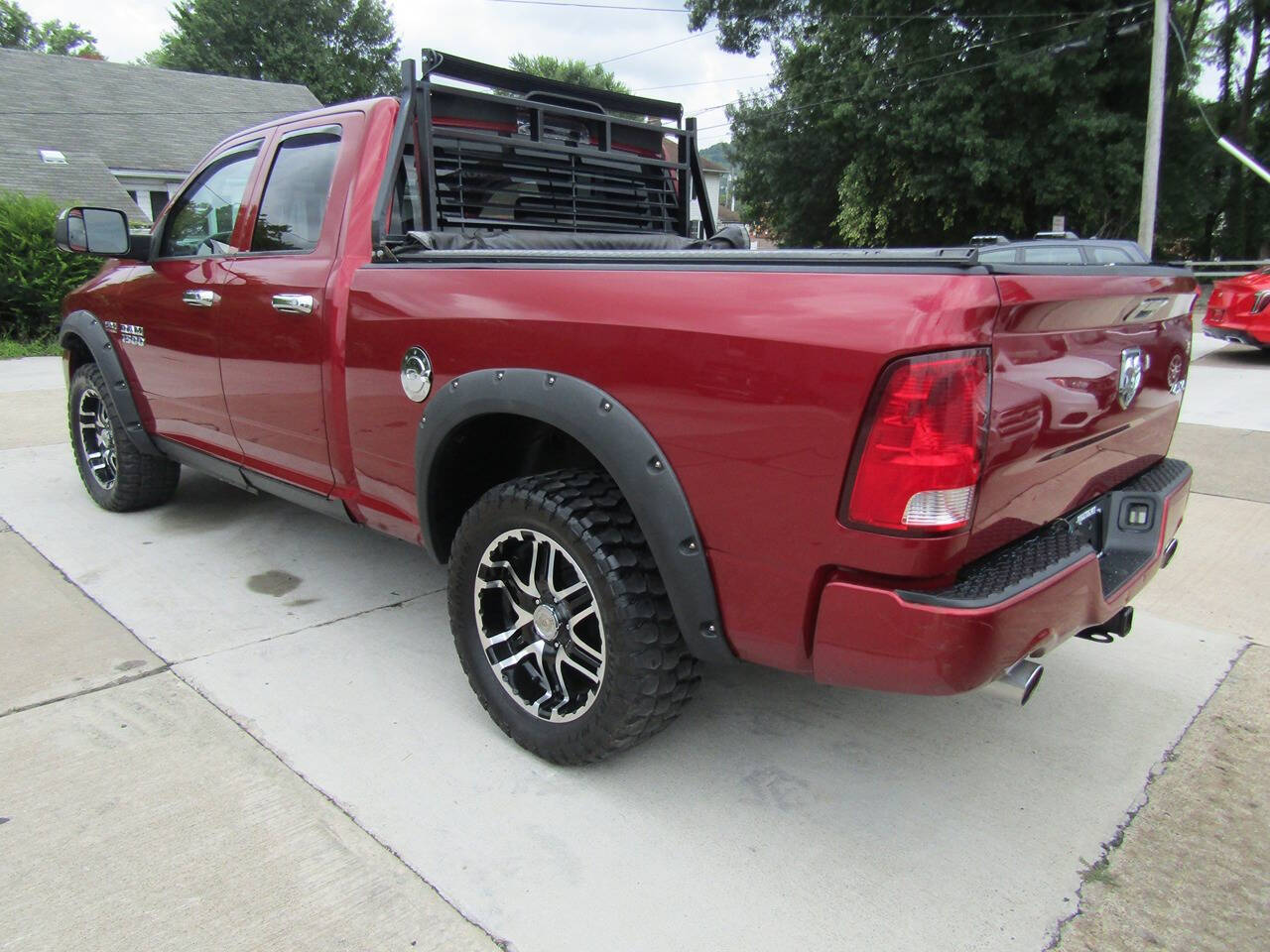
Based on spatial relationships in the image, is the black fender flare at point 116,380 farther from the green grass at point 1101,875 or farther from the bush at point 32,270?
the bush at point 32,270

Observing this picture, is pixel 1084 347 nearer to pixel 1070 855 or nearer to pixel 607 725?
pixel 1070 855

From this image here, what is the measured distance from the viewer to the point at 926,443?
66.4 inches

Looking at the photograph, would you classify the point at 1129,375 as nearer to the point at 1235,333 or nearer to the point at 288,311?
the point at 288,311

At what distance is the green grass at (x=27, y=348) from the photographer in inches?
477

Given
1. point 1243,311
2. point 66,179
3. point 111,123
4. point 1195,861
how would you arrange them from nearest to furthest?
1. point 1195,861
2. point 1243,311
3. point 66,179
4. point 111,123

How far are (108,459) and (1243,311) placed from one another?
11398 mm

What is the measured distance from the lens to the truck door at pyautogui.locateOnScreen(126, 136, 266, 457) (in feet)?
12.0

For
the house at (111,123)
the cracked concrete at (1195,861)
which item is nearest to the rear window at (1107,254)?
the cracked concrete at (1195,861)

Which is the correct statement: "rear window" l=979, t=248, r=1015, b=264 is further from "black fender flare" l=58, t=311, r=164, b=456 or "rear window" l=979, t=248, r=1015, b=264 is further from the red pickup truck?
"black fender flare" l=58, t=311, r=164, b=456

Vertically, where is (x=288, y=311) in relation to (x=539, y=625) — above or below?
above

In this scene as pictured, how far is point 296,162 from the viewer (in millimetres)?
3416

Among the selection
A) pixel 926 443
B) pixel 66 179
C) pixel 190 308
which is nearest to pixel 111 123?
pixel 66 179

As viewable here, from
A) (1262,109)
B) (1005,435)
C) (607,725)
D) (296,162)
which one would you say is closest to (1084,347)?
(1005,435)

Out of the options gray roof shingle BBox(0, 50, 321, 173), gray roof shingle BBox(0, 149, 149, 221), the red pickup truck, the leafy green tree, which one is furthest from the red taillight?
gray roof shingle BBox(0, 50, 321, 173)
